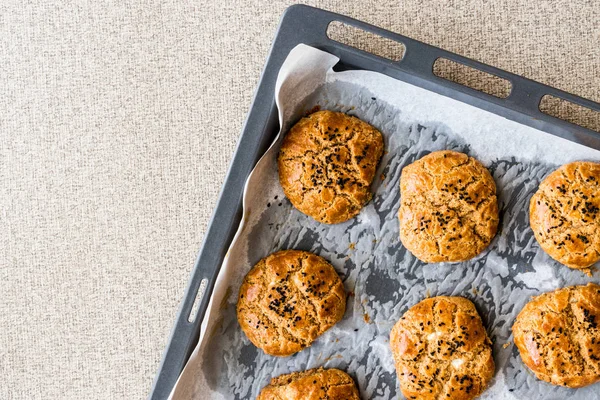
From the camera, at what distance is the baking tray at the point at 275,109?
238 centimetres

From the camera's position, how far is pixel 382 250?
2.60 meters

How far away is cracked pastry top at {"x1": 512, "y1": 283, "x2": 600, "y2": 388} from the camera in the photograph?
7.81 feet

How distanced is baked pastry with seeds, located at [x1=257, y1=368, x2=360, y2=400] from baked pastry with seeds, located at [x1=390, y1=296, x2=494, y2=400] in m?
0.21

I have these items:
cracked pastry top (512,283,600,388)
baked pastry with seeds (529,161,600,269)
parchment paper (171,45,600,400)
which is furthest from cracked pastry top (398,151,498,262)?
cracked pastry top (512,283,600,388)

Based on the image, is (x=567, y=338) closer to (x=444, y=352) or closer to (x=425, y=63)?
(x=444, y=352)

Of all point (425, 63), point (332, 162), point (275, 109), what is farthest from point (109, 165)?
point (425, 63)

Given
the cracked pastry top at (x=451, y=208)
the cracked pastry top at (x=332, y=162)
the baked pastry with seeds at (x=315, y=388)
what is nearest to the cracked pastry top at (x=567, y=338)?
the cracked pastry top at (x=451, y=208)

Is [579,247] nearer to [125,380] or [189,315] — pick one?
[189,315]

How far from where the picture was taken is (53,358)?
2.82 metres

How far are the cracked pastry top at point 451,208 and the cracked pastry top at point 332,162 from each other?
0.64 ft

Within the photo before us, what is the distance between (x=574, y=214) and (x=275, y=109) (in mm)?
1140

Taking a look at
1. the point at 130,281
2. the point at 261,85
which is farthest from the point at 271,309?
the point at 261,85

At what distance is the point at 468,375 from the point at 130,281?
1388 mm

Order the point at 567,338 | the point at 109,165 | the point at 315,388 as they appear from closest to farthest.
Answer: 1. the point at 567,338
2. the point at 315,388
3. the point at 109,165
